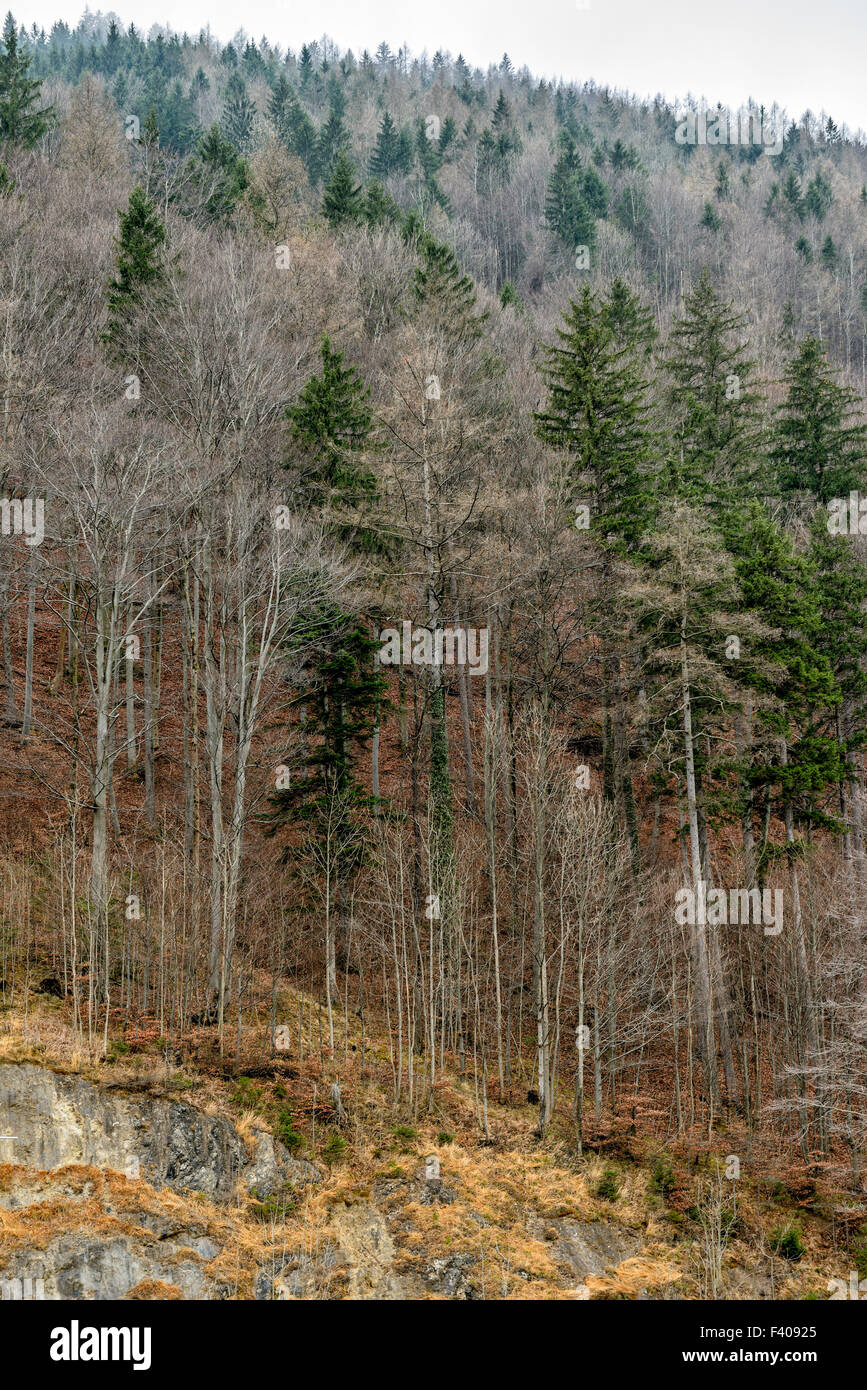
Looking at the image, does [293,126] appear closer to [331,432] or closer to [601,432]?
[601,432]

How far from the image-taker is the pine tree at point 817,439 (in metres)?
30.2

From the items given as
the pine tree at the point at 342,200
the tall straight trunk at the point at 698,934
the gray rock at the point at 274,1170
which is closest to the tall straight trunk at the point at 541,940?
the tall straight trunk at the point at 698,934

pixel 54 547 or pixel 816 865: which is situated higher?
pixel 54 547

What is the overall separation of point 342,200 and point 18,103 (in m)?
14.8

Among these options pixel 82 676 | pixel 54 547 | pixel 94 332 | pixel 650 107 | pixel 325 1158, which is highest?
pixel 650 107

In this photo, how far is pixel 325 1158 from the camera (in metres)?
14.6

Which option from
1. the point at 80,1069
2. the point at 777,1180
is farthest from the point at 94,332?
the point at 777,1180

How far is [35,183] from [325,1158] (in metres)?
36.5

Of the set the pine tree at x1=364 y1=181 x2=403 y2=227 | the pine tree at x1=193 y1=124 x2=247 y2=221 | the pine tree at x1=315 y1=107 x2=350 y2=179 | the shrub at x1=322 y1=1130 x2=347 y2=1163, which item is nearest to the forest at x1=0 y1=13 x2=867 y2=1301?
the shrub at x1=322 y1=1130 x2=347 y2=1163

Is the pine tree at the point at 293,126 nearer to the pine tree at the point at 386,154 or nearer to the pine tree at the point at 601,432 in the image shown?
the pine tree at the point at 386,154

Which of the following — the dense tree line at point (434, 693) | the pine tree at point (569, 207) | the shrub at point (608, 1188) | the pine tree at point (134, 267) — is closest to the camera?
the shrub at point (608, 1188)

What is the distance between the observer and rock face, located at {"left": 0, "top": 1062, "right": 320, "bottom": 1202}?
12406mm

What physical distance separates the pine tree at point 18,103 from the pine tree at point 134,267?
16657mm

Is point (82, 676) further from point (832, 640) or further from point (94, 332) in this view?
point (832, 640)
